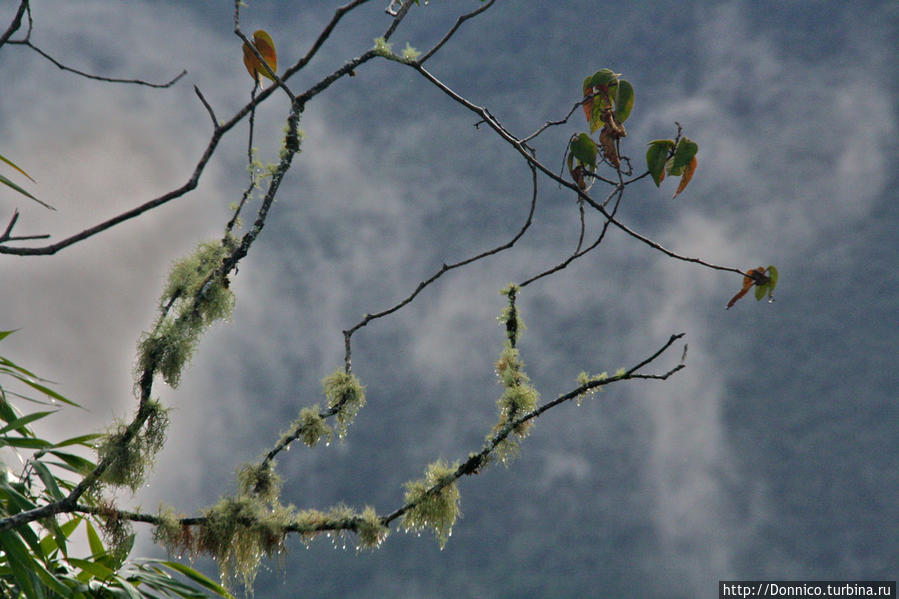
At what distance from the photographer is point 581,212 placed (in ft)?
5.44

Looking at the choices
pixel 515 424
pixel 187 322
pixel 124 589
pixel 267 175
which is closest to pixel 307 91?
pixel 267 175

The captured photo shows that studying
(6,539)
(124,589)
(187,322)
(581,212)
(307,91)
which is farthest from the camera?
(124,589)

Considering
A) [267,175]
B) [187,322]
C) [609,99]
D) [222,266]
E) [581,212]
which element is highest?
[609,99]

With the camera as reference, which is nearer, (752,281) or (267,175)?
(267,175)

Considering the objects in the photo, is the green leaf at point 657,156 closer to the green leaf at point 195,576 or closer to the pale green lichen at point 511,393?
the pale green lichen at point 511,393

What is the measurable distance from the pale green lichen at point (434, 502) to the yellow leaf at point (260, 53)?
2.76ft

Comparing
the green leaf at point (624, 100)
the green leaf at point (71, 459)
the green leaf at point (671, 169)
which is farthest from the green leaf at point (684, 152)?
the green leaf at point (71, 459)

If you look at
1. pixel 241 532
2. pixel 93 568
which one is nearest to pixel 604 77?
pixel 241 532

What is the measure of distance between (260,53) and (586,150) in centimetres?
67

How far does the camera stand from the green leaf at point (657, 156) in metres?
1.51

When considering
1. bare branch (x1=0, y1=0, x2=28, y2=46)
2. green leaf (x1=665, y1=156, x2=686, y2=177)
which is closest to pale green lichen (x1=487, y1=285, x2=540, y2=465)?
green leaf (x1=665, y1=156, x2=686, y2=177)

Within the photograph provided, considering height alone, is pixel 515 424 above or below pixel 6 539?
above

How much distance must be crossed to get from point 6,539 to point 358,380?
1.01 meters

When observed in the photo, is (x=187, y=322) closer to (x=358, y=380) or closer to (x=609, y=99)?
(x=358, y=380)
